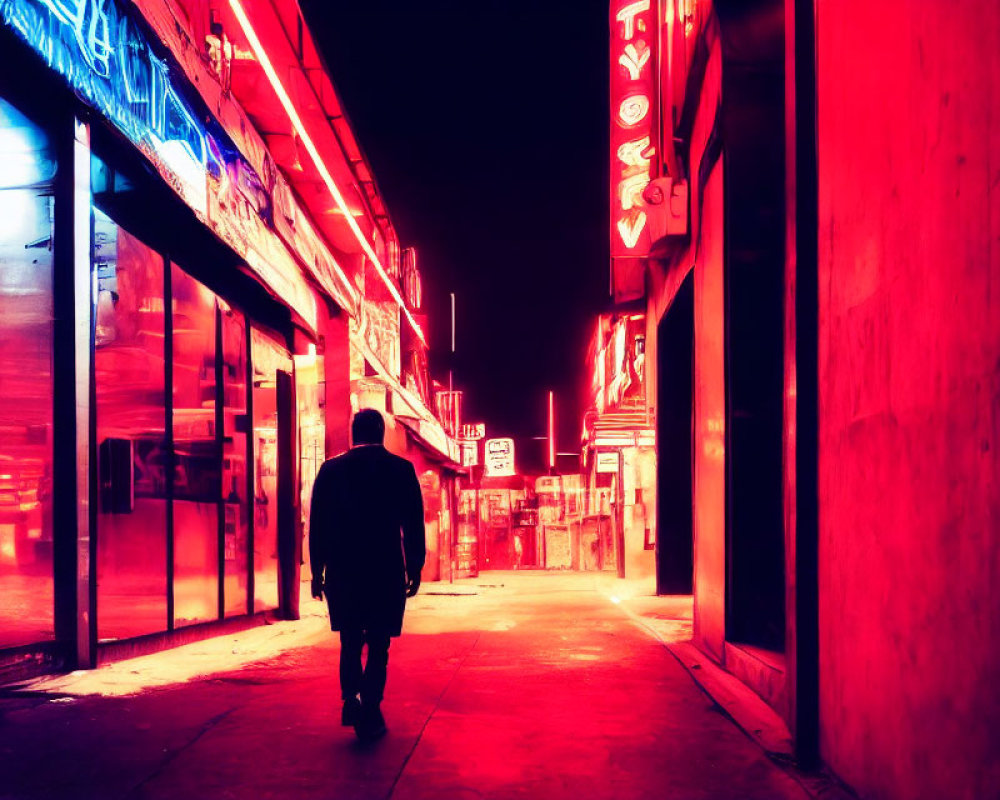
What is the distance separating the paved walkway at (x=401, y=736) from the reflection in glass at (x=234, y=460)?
2.43 m

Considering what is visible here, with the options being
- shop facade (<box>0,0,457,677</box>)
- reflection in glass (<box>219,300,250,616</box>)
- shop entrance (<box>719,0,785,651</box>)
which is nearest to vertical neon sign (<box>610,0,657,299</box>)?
shop facade (<box>0,0,457,677</box>)

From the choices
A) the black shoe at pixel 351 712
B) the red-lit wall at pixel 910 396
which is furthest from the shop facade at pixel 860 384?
the black shoe at pixel 351 712

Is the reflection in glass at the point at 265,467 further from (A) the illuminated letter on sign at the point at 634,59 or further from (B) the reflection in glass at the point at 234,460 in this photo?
(A) the illuminated letter on sign at the point at 634,59

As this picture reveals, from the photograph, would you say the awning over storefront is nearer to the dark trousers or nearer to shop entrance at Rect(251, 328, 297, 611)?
shop entrance at Rect(251, 328, 297, 611)

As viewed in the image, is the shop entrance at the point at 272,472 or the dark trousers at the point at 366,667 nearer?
the dark trousers at the point at 366,667

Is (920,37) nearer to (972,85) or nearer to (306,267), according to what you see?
(972,85)

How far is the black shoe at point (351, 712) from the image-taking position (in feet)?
16.3

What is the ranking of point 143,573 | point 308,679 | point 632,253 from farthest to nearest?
1. point 632,253
2. point 143,573
3. point 308,679

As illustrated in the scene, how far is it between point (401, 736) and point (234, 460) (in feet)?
20.4

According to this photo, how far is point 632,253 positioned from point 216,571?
7.91 metres

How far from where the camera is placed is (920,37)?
10.9 ft

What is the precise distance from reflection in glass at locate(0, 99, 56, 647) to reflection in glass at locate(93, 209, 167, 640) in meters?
0.68

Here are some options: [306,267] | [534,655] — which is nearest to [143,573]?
[534,655]

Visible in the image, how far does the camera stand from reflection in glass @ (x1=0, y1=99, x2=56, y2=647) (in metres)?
5.99
